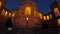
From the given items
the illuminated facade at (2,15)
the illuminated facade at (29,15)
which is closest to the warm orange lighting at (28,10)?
the illuminated facade at (29,15)

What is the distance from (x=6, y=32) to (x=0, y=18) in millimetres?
15961

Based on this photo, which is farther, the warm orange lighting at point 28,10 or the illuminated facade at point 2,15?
the warm orange lighting at point 28,10

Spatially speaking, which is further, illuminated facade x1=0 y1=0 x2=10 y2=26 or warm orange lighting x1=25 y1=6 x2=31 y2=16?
warm orange lighting x1=25 y1=6 x2=31 y2=16

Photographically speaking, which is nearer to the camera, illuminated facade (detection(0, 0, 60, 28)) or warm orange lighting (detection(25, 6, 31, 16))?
illuminated facade (detection(0, 0, 60, 28))

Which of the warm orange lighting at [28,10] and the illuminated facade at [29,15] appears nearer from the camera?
the illuminated facade at [29,15]

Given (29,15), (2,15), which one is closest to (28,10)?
Result: (29,15)

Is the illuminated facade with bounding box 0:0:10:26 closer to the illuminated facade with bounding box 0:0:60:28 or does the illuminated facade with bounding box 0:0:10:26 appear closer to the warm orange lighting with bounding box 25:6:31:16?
the illuminated facade with bounding box 0:0:60:28

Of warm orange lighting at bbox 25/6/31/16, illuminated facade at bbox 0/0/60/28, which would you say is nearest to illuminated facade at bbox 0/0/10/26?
illuminated facade at bbox 0/0/60/28

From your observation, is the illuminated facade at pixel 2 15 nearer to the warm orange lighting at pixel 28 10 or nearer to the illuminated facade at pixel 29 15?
the illuminated facade at pixel 29 15

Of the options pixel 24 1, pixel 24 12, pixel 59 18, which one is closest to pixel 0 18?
pixel 24 12

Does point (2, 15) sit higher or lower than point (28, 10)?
lower

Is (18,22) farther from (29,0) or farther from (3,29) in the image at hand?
(3,29)

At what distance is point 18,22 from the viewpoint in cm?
3306

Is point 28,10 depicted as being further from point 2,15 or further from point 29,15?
point 2,15
